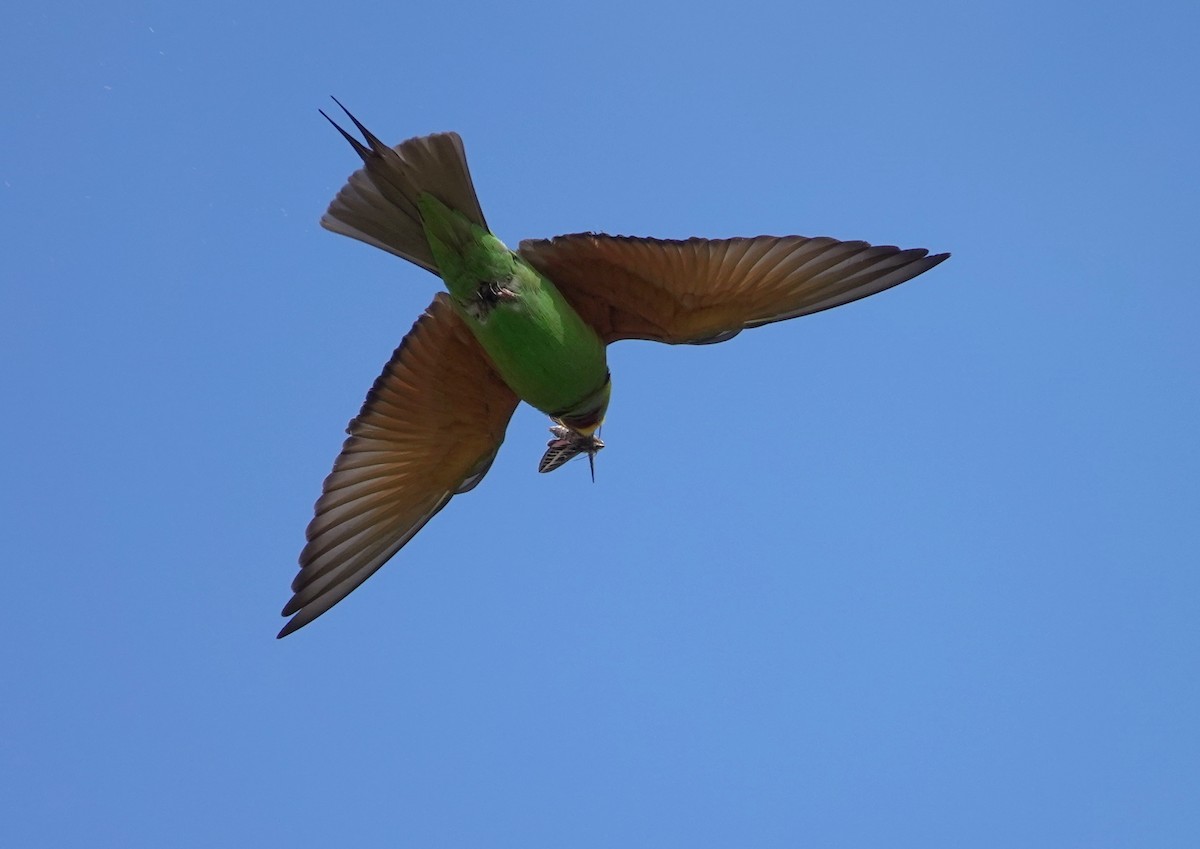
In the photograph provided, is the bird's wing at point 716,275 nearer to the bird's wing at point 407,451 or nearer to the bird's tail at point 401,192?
the bird's tail at point 401,192

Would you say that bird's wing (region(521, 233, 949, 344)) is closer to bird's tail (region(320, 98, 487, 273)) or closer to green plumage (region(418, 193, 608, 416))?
green plumage (region(418, 193, 608, 416))

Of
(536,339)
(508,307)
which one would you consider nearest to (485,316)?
(508,307)

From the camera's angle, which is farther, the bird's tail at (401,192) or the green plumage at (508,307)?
the green plumage at (508,307)

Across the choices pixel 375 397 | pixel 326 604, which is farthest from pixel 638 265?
pixel 326 604

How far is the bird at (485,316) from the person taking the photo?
8.18 m

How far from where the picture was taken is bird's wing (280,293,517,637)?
29.3 feet

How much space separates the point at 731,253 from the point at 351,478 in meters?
2.96

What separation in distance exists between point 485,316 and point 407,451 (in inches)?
54.0

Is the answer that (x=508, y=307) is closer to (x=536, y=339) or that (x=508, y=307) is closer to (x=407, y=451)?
(x=536, y=339)

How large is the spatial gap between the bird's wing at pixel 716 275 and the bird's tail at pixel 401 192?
1.88 ft

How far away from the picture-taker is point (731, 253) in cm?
816

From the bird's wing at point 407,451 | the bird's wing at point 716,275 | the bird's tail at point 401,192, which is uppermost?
the bird's tail at point 401,192

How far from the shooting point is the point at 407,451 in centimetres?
927

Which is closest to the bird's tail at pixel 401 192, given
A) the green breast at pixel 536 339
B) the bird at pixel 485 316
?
the bird at pixel 485 316
